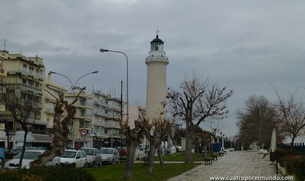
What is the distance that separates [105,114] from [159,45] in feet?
112

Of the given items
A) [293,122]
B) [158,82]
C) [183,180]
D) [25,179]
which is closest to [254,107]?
[158,82]

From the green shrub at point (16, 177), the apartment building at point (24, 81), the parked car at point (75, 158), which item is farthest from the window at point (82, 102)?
the green shrub at point (16, 177)

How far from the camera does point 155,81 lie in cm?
6475

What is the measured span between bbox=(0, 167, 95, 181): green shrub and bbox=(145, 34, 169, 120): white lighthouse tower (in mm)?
53858

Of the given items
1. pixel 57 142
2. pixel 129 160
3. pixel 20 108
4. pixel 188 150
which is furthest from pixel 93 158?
pixel 57 142

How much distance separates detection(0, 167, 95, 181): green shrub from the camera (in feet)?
26.9

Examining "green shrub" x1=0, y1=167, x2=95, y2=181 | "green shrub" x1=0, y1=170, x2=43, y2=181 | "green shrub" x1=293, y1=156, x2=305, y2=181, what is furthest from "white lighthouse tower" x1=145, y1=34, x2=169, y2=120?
"green shrub" x1=0, y1=170, x2=43, y2=181

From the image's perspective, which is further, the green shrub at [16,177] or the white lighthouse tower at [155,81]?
the white lighthouse tower at [155,81]

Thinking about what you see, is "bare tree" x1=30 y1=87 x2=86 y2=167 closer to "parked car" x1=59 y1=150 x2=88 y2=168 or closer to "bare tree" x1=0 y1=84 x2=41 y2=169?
"bare tree" x1=0 y1=84 x2=41 y2=169

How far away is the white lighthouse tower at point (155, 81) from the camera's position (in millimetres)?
64562

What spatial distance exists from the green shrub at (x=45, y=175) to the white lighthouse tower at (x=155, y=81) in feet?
177

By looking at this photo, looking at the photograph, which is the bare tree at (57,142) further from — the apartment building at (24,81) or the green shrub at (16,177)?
the apartment building at (24,81)

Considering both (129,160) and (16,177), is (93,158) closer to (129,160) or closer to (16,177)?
(129,160)

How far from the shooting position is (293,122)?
81.5ft
